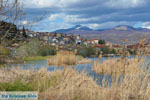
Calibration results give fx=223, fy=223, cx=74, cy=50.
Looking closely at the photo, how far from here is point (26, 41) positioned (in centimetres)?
568

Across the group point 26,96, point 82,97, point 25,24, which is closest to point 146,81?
point 82,97

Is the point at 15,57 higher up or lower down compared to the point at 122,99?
higher up

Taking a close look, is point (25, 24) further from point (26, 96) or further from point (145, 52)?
point (145, 52)

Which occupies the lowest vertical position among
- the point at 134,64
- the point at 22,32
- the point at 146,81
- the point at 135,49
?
the point at 146,81

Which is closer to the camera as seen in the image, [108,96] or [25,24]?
[108,96]

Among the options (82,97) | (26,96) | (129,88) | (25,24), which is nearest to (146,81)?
(129,88)

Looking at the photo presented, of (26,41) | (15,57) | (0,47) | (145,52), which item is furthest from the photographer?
(26,41)

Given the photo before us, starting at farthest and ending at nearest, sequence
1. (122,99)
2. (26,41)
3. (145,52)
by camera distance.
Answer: (26,41)
(145,52)
(122,99)

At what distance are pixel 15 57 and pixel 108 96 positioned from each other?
2406 mm

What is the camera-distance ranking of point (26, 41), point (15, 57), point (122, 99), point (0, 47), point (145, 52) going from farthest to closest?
point (26, 41) < point (15, 57) < point (0, 47) < point (145, 52) < point (122, 99)

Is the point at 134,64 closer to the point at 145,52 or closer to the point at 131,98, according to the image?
the point at 145,52

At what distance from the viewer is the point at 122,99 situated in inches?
164

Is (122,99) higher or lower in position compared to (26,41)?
lower

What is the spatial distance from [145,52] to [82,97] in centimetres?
158
